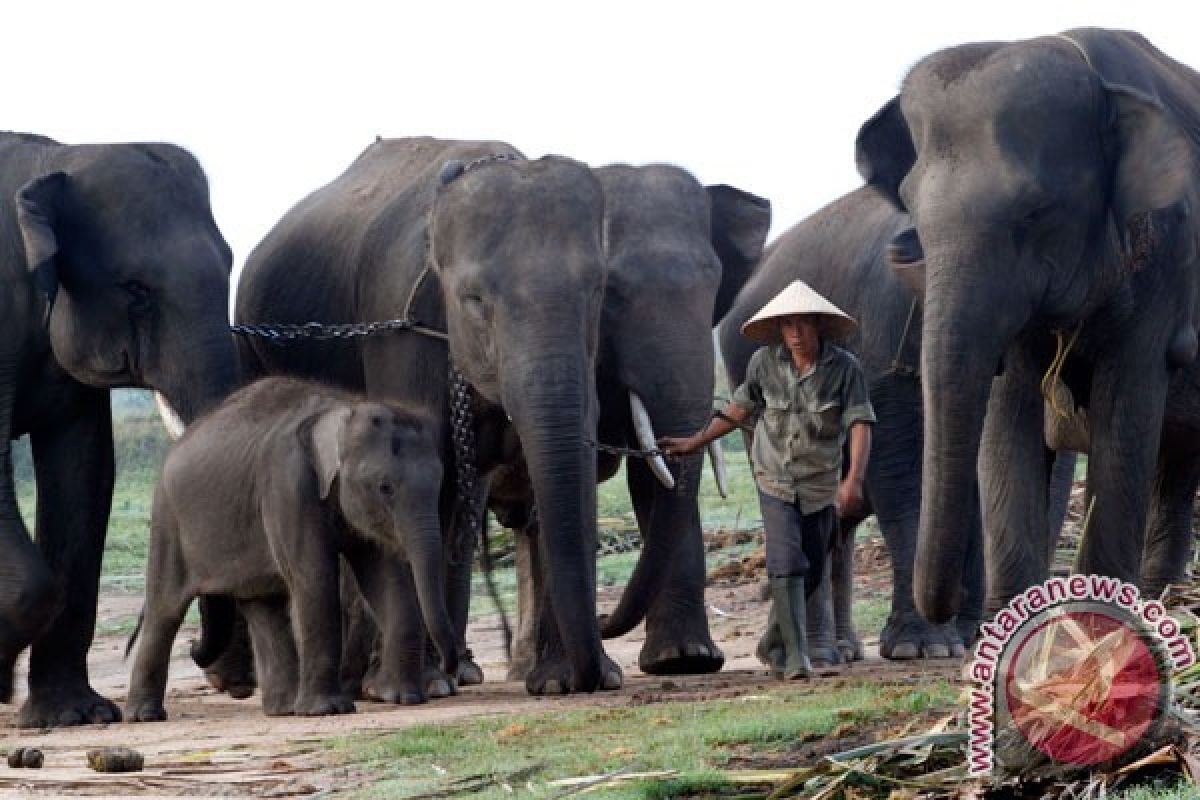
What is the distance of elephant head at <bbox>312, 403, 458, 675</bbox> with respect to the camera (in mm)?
11125

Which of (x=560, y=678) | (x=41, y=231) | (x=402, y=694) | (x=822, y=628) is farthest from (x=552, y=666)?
(x=41, y=231)

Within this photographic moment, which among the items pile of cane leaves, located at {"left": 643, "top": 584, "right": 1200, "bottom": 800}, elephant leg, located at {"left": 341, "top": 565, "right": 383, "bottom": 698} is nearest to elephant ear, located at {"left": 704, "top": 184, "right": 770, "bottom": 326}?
elephant leg, located at {"left": 341, "top": 565, "right": 383, "bottom": 698}

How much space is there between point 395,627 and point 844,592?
317 cm

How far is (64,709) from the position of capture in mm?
11578

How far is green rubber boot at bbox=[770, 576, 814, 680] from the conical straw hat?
920 mm

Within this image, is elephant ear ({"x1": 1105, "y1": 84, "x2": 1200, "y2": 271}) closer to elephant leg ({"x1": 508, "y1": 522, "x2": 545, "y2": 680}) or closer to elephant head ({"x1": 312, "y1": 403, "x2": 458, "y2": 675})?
elephant head ({"x1": 312, "y1": 403, "x2": 458, "y2": 675})

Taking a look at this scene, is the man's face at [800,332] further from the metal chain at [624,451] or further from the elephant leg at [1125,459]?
the elephant leg at [1125,459]

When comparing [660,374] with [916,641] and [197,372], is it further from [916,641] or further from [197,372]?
[197,372]

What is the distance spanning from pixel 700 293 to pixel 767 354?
1.44 metres

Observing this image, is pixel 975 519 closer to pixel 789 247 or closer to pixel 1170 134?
pixel 789 247

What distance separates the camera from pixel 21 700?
13.4m

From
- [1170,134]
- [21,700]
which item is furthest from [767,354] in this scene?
[21,700]

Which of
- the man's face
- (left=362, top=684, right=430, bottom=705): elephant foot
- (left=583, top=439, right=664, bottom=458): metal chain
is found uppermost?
the man's face

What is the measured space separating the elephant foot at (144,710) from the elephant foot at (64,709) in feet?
0.62
